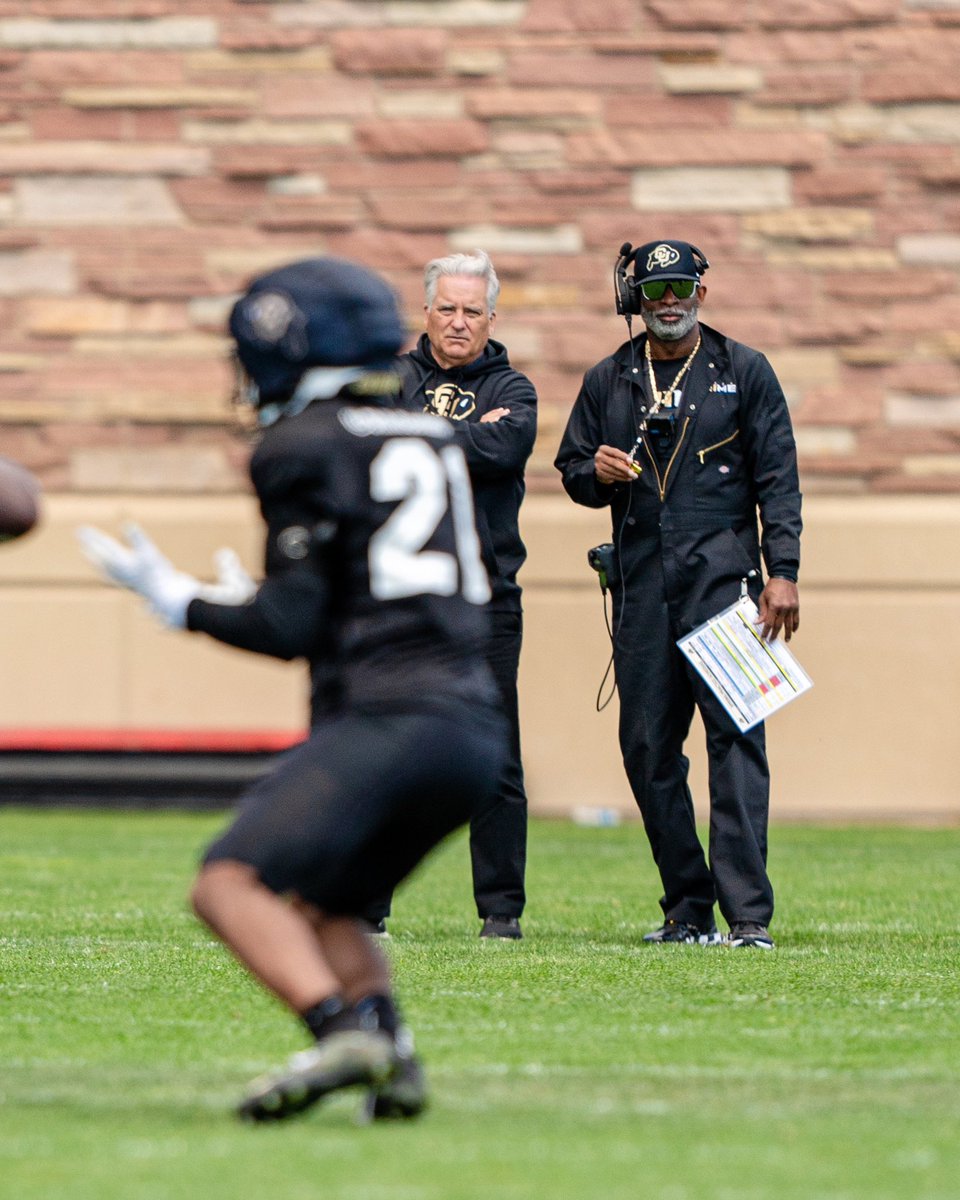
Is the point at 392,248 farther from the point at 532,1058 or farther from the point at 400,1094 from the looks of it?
the point at 400,1094

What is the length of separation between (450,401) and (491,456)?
32cm

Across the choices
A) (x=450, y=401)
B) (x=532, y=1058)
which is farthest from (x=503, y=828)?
(x=532, y=1058)

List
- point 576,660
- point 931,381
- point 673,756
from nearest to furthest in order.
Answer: point 673,756
point 576,660
point 931,381

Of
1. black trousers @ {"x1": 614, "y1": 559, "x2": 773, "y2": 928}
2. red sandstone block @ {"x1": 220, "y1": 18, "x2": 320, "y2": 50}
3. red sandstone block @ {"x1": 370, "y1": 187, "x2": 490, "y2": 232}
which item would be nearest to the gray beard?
black trousers @ {"x1": 614, "y1": 559, "x2": 773, "y2": 928}

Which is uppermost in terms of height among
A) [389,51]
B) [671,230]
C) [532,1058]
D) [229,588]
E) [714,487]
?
[389,51]

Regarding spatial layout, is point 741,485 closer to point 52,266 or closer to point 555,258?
point 555,258

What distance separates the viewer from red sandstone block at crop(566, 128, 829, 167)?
1186 centimetres

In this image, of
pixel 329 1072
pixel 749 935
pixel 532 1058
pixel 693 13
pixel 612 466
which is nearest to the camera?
pixel 329 1072

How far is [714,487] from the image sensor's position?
21.5 feet

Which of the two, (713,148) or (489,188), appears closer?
(713,148)

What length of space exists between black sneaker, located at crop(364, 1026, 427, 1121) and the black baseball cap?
333cm

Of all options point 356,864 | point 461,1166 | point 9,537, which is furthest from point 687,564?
point 461,1166

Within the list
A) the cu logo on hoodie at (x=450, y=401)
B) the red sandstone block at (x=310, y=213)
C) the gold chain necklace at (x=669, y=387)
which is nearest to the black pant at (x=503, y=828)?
the cu logo on hoodie at (x=450, y=401)

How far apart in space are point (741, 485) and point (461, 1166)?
11.7 ft
